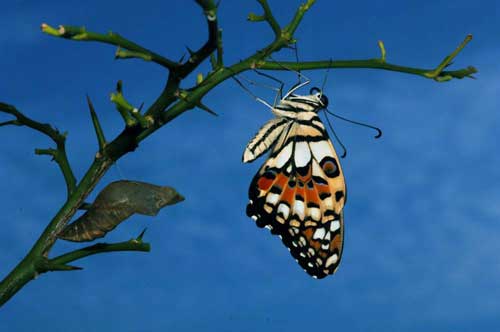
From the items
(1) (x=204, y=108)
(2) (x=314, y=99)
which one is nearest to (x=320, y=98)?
(2) (x=314, y=99)

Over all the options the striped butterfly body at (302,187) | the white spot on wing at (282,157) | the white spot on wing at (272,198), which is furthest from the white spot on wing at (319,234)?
the white spot on wing at (282,157)

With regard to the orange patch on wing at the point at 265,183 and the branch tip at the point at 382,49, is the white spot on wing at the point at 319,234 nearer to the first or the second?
the orange patch on wing at the point at 265,183

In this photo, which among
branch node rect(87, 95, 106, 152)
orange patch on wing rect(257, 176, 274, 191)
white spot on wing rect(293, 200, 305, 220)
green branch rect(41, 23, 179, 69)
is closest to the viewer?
green branch rect(41, 23, 179, 69)

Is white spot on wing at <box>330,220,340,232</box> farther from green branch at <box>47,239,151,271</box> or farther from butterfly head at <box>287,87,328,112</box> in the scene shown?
green branch at <box>47,239,151,271</box>

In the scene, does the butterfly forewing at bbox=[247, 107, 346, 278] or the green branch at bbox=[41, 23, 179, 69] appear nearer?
the green branch at bbox=[41, 23, 179, 69]

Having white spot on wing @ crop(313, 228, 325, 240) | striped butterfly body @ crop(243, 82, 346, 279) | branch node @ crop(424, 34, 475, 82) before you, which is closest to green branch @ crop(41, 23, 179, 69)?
branch node @ crop(424, 34, 475, 82)

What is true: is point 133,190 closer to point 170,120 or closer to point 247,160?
point 170,120

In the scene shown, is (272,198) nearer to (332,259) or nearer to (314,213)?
(314,213)

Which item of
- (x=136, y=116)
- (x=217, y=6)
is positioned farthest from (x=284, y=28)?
(x=136, y=116)

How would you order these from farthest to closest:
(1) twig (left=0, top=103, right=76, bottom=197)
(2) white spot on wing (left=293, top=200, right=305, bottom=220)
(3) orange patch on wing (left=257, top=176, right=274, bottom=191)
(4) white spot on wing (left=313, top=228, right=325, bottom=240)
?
(4) white spot on wing (left=313, top=228, right=325, bottom=240) < (2) white spot on wing (left=293, top=200, right=305, bottom=220) < (3) orange patch on wing (left=257, top=176, right=274, bottom=191) < (1) twig (left=0, top=103, right=76, bottom=197)
